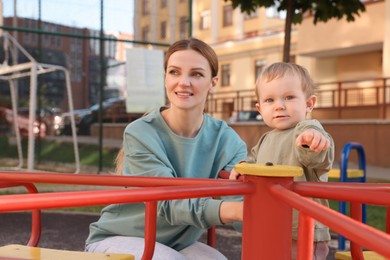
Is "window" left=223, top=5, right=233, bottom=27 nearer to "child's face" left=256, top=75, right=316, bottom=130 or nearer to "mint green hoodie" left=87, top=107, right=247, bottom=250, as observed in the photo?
Result: "mint green hoodie" left=87, top=107, right=247, bottom=250

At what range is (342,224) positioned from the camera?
921 mm

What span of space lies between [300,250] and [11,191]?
20.8 ft

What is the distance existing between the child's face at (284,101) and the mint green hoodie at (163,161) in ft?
0.97

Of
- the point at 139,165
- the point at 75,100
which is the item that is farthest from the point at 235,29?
the point at 139,165

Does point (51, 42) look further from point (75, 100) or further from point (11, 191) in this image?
point (11, 191)

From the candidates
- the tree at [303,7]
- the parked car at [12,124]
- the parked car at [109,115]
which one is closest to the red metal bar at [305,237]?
the tree at [303,7]

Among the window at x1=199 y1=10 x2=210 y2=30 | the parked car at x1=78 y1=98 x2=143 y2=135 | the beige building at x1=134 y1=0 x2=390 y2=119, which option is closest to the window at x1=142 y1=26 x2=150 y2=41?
the beige building at x1=134 y1=0 x2=390 y2=119

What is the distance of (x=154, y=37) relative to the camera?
8672mm

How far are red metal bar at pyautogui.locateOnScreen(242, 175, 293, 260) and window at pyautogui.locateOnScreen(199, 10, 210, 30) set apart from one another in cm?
2790

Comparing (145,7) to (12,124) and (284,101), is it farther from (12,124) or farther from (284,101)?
(284,101)

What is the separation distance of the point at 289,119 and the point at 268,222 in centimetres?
65

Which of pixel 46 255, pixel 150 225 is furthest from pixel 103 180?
pixel 46 255

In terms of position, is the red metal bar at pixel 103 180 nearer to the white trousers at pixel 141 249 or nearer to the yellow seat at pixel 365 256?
the white trousers at pixel 141 249

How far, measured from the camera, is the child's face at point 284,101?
1790 mm
